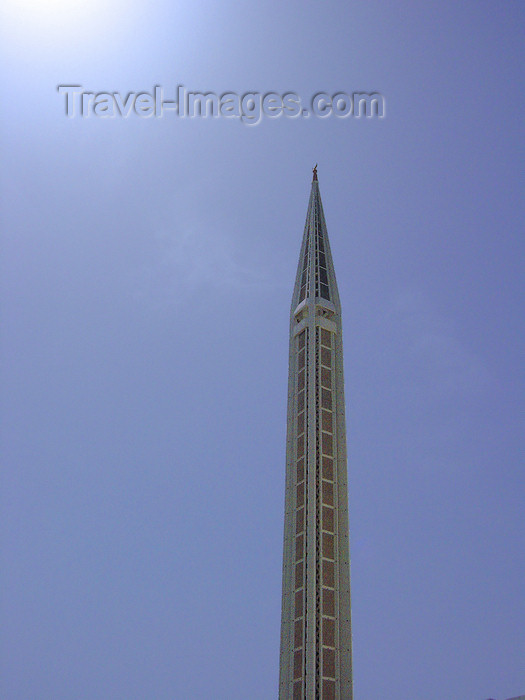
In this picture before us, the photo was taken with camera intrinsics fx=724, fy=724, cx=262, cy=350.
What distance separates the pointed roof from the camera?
77.2 meters

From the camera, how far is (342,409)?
6956cm

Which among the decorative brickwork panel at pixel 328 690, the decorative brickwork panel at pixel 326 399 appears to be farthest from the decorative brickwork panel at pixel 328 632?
the decorative brickwork panel at pixel 326 399

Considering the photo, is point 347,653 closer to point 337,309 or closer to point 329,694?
point 329,694

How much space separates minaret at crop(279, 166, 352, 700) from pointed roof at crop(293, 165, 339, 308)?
16 cm

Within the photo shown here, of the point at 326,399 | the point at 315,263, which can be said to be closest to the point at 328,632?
the point at 326,399

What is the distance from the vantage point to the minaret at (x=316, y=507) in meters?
57.5

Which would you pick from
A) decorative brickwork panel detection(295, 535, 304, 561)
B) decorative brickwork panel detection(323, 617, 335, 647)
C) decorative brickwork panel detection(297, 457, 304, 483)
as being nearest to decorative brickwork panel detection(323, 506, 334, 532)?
decorative brickwork panel detection(295, 535, 304, 561)

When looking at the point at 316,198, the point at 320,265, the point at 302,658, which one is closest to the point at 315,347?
the point at 320,265

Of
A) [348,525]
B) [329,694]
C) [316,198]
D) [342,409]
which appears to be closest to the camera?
[329,694]

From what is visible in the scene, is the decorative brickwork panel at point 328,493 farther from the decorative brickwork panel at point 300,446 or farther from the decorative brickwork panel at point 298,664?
the decorative brickwork panel at point 298,664

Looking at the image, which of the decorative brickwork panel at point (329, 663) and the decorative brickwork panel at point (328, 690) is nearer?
the decorative brickwork panel at point (328, 690)

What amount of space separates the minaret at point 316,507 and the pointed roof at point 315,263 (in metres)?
0.16

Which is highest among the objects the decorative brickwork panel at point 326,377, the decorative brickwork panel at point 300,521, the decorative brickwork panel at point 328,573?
the decorative brickwork panel at point 326,377

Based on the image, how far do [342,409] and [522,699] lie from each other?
100 feet
